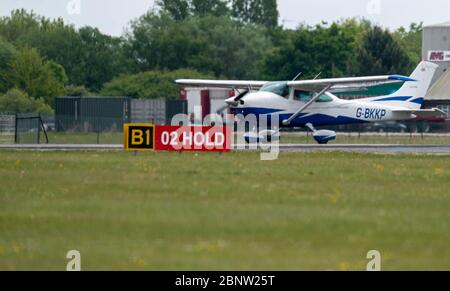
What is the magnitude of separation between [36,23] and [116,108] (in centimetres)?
6420

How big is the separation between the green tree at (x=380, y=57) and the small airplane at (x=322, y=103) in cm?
4933

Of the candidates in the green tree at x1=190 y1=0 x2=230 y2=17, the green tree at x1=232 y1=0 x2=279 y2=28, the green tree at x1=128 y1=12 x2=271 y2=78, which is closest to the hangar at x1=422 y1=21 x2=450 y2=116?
the green tree at x1=128 y1=12 x2=271 y2=78

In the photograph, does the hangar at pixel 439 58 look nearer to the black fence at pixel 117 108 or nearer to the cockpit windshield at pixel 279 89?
the black fence at pixel 117 108

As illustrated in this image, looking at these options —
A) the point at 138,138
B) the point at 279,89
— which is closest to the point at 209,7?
the point at 279,89

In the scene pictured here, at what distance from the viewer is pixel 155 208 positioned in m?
18.5

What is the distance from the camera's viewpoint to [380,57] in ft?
333

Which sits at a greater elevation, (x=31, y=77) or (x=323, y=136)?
(x=31, y=77)

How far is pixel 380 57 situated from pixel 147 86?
22.4 m

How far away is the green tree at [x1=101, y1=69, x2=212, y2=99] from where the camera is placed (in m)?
89.8

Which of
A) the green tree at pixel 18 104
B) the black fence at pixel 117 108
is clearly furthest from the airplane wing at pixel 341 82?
the green tree at pixel 18 104

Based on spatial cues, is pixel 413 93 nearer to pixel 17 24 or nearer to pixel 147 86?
pixel 147 86

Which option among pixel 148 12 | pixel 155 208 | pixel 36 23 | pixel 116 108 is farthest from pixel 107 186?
pixel 36 23

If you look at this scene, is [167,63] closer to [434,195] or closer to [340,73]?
[340,73]

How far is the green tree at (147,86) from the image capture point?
89750 mm
